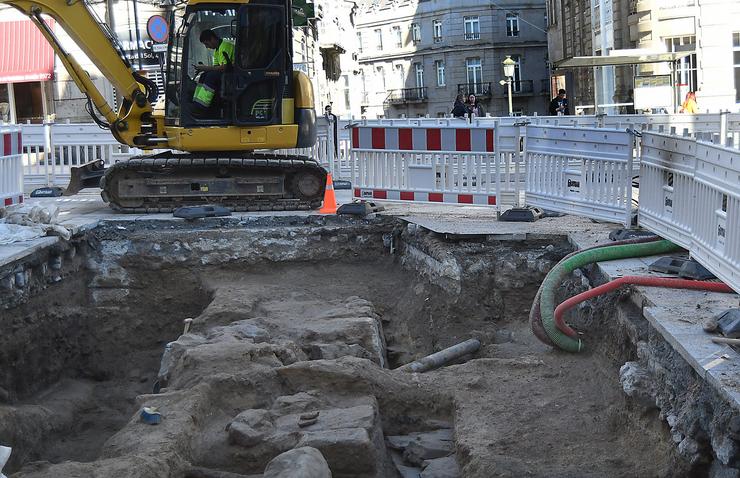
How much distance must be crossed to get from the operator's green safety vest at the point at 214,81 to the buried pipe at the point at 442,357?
5632 millimetres

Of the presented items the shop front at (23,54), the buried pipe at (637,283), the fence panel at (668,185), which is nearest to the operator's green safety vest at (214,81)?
the fence panel at (668,185)

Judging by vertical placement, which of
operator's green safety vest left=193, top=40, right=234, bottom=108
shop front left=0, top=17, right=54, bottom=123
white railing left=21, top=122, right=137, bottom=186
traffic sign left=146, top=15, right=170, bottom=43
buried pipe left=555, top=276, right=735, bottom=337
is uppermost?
shop front left=0, top=17, right=54, bottom=123

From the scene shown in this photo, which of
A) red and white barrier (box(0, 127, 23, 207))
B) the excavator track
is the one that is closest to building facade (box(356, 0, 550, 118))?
the excavator track

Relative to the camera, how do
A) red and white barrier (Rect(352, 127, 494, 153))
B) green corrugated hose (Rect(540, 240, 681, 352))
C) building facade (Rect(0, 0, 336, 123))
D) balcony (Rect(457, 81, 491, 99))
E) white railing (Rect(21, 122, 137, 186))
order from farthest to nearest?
balcony (Rect(457, 81, 491, 99))
building facade (Rect(0, 0, 336, 123))
white railing (Rect(21, 122, 137, 186))
red and white barrier (Rect(352, 127, 494, 153))
green corrugated hose (Rect(540, 240, 681, 352))

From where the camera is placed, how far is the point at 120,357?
34.2ft

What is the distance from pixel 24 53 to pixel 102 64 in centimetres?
1780

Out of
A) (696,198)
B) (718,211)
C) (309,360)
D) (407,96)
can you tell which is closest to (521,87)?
(407,96)

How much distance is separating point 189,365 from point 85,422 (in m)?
1.86

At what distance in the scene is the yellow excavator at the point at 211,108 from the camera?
12422mm

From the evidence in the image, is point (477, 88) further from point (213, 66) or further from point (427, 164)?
point (427, 164)

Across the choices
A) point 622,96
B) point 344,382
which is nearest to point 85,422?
point 344,382

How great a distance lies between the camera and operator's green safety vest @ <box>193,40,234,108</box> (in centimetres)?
1242

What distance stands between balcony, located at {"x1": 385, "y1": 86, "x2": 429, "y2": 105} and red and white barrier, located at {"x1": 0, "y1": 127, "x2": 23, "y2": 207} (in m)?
62.3

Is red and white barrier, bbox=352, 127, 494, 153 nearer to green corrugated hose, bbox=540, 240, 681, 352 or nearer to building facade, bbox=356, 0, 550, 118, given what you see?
green corrugated hose, bbox=540, 240, 681, 352
